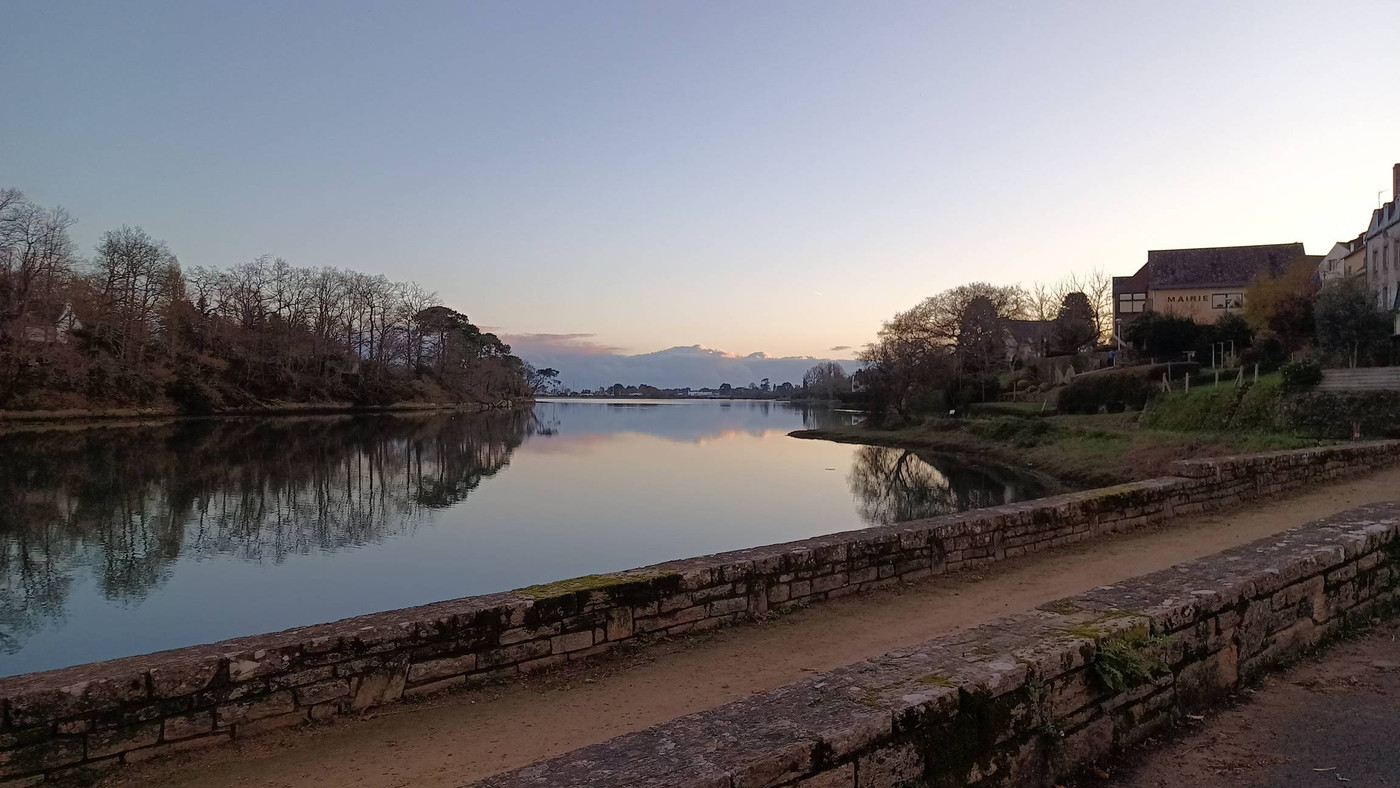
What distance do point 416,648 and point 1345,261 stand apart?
5265 centimetres

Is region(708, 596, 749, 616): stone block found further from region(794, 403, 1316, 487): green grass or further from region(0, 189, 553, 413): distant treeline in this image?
region(0, 189, 553, 413): distant treeline

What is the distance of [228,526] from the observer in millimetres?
17469

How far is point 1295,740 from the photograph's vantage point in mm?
3420

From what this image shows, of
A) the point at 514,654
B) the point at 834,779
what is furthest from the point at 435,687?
the point at 834,779

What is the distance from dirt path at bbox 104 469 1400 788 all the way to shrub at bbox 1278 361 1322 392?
2191 cm

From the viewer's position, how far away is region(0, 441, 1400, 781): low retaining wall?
137 inches

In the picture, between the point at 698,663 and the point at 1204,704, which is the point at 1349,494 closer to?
the point at 1204,704

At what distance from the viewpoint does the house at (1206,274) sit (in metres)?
52.4

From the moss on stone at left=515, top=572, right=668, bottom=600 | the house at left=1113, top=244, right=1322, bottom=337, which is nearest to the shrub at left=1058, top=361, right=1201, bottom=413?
the house at left=1113, top=244, right=1322, bottom=337

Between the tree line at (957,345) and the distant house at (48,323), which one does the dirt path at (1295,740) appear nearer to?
the tree line at (957,345)

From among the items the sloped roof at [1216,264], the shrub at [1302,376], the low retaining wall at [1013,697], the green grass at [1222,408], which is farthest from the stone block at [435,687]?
the sloped roof at [1216,264]

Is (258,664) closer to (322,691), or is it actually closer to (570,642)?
(322,691)

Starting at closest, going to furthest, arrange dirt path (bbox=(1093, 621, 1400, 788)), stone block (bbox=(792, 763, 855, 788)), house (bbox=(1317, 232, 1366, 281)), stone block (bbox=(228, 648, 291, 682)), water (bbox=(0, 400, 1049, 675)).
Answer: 1. stone block (bbox=(792, 763, 855, 788))
2. dirt path (bbox=(1093, 621, 1400, 788))
3. stone block (bbox=(228, 648, 291, 682))
4. water (bbox=(0, 400, 1049, 675))
5. house (bbox=(1317, 232, 1366, 281))

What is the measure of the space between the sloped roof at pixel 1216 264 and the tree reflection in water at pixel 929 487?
103 feet
